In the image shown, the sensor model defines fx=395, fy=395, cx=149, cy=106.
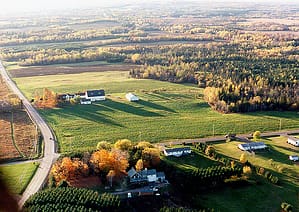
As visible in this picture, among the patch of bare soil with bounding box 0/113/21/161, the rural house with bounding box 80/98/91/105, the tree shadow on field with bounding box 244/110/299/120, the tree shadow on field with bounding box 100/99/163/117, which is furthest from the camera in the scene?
the rural house with bounding box 80/98/91/105

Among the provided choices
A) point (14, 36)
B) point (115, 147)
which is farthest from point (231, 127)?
point (14, 36)

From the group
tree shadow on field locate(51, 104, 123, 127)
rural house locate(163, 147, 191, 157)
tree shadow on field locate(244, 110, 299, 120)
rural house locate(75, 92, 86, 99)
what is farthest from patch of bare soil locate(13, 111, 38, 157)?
tree shadow on field locate(244, 110, 299, 120)

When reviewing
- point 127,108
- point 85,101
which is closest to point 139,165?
point 127,108

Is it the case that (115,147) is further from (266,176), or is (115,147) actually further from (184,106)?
(184,106)

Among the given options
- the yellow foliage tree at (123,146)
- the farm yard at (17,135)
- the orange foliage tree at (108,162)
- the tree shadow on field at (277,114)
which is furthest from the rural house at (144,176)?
the tree shadow on field at (277,114)

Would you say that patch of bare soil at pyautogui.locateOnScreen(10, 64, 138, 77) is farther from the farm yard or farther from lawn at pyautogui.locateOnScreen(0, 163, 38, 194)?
lawn at pyautogui.locateOnScreen(0, 163, 38, 194)

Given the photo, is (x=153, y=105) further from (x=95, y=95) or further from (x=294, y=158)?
(x=294, y=158)
